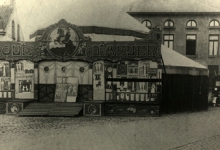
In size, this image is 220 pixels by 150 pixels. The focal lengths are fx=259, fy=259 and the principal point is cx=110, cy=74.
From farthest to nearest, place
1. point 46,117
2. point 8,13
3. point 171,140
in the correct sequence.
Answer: point 46,117 → point 8,13 → point 171,140

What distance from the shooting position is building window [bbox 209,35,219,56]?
8.57 m

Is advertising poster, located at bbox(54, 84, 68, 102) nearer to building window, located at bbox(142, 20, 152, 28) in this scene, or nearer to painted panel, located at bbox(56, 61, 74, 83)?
painted panel, located at bbox(56, 61, 74, 83)

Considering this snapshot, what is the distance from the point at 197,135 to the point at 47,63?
5955mm

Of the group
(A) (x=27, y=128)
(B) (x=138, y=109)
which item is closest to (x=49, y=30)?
(A) (x=27, y=128)

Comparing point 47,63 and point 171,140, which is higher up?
point 47,63

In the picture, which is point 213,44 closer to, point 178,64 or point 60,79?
point 178,64

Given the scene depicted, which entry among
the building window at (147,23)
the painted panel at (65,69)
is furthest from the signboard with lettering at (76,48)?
the building window at (147,23)

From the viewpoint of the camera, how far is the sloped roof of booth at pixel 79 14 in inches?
300

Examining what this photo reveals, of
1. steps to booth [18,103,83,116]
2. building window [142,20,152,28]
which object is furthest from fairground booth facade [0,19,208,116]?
building window [142,20,152,28]

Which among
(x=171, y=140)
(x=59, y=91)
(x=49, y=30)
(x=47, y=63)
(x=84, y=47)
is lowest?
(x=171, y=140)

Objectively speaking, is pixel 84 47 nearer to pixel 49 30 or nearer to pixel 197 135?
pixel 49 30

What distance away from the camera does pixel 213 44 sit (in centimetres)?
884

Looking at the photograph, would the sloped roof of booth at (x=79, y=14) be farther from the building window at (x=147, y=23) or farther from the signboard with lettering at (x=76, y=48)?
the building window at (x=147, y=23)

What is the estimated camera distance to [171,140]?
262 inches
